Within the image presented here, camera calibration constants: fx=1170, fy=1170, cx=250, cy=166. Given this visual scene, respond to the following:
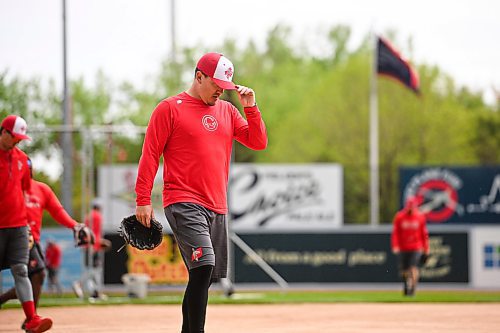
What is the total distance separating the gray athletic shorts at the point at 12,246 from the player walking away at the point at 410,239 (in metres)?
13.3

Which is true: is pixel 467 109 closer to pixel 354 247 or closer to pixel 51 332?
pixel 354 247

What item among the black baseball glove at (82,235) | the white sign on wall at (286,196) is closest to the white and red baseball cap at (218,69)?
the black baseball glove at (82,235)

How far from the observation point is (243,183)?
2992cm

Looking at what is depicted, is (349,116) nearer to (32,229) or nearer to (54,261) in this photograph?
(54,261)

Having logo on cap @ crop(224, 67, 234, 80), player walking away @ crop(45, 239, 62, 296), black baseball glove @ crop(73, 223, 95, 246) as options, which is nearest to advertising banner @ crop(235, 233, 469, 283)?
player walking away @ crop(45, 239, 62, 296)

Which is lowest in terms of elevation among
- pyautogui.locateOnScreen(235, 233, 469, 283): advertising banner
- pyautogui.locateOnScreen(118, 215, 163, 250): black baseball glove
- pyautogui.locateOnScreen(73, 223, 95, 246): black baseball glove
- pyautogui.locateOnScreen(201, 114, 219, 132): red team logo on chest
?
pyautogui.locateOnScreen(235, 233, 469, 283): advertising banner

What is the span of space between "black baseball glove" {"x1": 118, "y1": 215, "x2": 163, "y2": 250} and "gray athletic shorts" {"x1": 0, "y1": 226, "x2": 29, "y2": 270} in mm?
2560

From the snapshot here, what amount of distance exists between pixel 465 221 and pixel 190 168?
867 inches

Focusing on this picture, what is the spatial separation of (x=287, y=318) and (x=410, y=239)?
9.30 m

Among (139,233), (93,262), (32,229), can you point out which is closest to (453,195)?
(93,262)

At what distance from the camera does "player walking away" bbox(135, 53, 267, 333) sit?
29.6 ft

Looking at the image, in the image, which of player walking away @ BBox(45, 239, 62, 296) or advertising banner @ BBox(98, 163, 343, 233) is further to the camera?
advertising banner @ BBox(98, 163, 343, 233)

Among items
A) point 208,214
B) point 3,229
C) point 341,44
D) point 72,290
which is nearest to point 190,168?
point 208,214

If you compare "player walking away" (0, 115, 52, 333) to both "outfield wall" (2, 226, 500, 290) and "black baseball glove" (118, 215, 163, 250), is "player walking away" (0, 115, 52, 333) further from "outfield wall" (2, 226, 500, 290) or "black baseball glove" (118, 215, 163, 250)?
"outfield wall" (2, 226, 500, 290)
